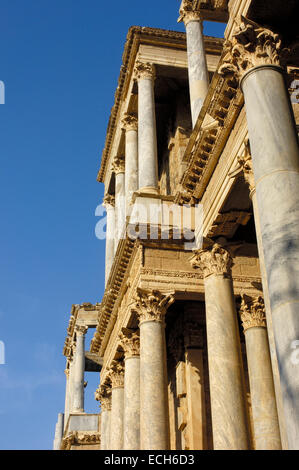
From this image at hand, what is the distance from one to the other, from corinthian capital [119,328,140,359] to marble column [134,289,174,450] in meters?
3.29

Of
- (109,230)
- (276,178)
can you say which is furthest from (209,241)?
(109,230)

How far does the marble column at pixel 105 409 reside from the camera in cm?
2983

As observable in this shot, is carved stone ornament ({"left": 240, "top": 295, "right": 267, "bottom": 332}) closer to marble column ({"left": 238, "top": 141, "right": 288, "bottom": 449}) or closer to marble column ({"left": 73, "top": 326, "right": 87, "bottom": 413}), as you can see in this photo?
marble column ({"left": 238, "top": 141, "right": 288, "bottom": 449})

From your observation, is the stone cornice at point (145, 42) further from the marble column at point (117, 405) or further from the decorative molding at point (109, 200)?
the marble column at point (117, 405)

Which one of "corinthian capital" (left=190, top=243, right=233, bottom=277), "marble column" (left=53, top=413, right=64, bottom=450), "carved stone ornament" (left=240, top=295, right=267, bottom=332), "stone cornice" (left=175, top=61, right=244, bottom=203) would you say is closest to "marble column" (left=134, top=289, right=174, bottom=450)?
"carved stone ornament" (left=240, top=295, right=267, bottom=332)

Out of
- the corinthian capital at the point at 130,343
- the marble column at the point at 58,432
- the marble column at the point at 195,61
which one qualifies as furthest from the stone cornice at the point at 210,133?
the marble column at the point at 58,432

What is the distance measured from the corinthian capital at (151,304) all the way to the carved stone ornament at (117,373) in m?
6.94

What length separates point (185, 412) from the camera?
886 inches

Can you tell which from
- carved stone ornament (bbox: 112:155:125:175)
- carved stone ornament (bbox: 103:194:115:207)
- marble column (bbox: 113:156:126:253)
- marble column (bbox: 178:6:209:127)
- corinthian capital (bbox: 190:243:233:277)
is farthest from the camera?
carved stone ornament (bbox: 103:194:115:207)

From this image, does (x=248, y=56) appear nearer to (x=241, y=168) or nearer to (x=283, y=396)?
(x=241, y=168)

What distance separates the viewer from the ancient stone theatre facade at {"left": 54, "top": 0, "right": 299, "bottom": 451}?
10.6m

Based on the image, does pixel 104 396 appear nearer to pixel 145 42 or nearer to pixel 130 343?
pixel 130 343

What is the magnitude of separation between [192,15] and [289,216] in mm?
14608
